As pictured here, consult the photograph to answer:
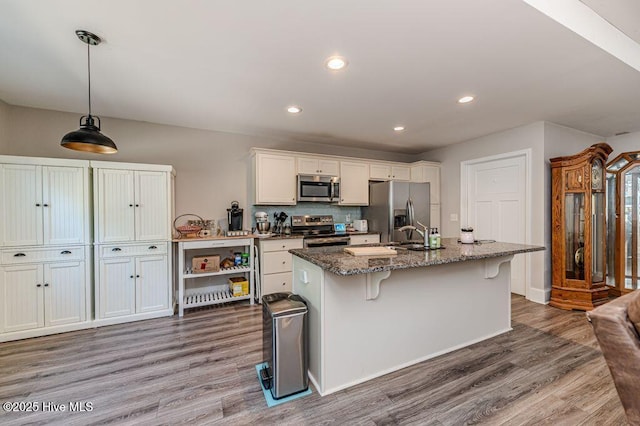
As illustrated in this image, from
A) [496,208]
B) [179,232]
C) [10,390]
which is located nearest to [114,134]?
[179,232]

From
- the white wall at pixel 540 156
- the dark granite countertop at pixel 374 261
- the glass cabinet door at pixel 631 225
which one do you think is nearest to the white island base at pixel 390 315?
the dark granite countertop at pixel 374 261

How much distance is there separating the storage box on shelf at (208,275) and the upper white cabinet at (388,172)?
8.38 ft

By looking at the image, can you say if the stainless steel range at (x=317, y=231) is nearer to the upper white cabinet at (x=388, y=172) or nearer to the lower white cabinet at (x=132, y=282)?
the upper white cabinet at (x=388, y=172)

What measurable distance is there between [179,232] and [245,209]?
1033 millimetres

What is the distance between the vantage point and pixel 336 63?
2.23 m

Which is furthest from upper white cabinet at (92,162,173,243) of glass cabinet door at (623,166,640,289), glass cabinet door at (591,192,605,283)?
glass cabinet door at (623,166,640,289)

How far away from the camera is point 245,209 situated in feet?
14.2

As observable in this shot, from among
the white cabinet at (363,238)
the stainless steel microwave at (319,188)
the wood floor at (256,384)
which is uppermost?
the stainless steel microwave at (319,188)

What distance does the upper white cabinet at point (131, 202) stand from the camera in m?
3.02

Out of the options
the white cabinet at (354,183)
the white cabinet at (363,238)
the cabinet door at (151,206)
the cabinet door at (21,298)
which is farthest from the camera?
the white cabinet at (354,183)

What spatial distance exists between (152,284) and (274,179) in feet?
6.94

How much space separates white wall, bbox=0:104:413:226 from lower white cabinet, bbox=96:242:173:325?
0.88m

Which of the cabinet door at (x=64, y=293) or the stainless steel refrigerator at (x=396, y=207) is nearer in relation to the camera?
the cabinet door at (x=64, y=293)

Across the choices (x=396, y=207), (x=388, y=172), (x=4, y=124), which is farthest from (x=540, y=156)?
(x=4, y=124)
